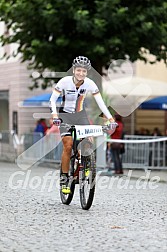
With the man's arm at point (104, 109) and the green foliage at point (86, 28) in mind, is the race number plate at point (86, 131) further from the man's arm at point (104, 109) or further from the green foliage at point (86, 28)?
the green foliage at point (86, 28)

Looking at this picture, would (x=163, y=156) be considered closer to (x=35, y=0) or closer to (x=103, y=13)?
(x=103, y=13)

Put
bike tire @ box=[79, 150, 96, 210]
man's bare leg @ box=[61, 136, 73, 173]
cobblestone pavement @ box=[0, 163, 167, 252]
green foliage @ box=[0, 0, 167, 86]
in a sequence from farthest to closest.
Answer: green foliage @ box=[0, 0, 167, 86] → man's bare leg @ box=[61, 136, 73, 173] → bike tire @ box=[79, 150, 96, 210] → cobblestone pavement @ box=[0, 163, 167, 252]

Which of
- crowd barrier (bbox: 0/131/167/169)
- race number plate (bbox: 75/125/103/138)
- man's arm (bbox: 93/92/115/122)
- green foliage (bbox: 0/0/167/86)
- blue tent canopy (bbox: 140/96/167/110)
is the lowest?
crowd barrier (bbox: 0/131/167/169)

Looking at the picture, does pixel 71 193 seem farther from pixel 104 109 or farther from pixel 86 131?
pixel 104 109

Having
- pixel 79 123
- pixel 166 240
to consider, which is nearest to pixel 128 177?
pixel 79 123

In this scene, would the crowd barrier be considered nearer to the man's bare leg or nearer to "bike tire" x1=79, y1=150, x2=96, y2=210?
the man's bare leg

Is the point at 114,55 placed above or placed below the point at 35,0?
below

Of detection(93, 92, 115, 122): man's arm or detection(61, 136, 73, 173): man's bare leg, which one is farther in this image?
detection(61, 136, 73, 173): man's bare leg

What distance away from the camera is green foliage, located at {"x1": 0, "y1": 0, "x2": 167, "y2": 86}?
1964 cm

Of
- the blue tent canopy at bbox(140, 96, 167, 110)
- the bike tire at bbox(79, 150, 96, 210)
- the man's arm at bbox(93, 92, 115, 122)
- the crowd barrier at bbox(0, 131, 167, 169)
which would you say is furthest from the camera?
the blue tent canopy at bbox(140, 96, 167, 110)

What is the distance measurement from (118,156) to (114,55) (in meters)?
4.17

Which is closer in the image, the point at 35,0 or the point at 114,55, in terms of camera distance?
the point at 35,0

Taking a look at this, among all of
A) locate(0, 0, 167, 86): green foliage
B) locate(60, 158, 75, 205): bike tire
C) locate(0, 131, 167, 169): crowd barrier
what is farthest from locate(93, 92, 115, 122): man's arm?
locate(0, 0, 167, 86): green foliage

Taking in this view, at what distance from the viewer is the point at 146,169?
19016 millimetres
